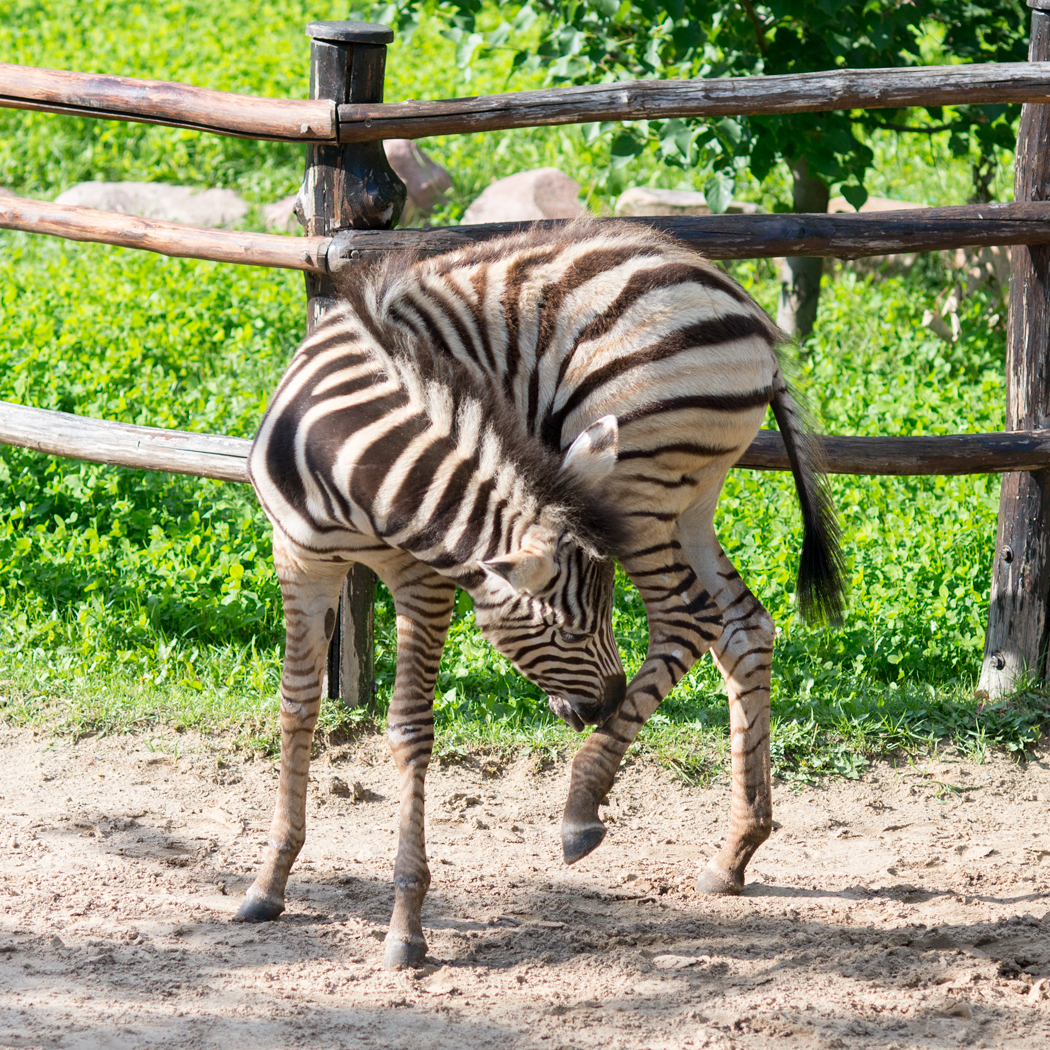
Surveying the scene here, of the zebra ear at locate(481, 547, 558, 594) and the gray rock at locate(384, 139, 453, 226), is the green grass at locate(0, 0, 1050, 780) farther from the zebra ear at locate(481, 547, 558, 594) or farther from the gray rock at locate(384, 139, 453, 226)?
the gray rock at locate(384, 139, 453, 226)

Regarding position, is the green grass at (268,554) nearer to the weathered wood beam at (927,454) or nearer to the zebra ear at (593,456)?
the weathered wood beam at (927,454)

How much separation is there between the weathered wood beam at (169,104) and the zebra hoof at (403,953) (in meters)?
2.55

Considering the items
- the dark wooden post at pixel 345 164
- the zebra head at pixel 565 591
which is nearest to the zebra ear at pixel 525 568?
the zebra head at pixel 565 591

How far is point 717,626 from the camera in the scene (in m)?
3.37

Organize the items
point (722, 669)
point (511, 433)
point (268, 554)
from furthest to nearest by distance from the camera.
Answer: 1. point (268, 554)
2. point (722, 669)
3. point (511, 433)

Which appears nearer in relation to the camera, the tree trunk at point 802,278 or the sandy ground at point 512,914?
the sandy ground at point 512,914

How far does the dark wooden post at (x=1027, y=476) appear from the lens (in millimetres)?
4199

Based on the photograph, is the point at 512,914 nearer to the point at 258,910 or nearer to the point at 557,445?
the point at 258,910

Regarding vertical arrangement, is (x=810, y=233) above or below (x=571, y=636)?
above

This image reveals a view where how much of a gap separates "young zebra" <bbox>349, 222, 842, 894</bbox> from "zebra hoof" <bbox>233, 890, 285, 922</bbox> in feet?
2.73

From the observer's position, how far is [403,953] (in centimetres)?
306

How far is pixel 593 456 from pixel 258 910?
5.23 ft

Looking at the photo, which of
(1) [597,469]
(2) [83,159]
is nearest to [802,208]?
(1) [597,469]

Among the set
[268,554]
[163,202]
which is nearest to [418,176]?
[163,202]
